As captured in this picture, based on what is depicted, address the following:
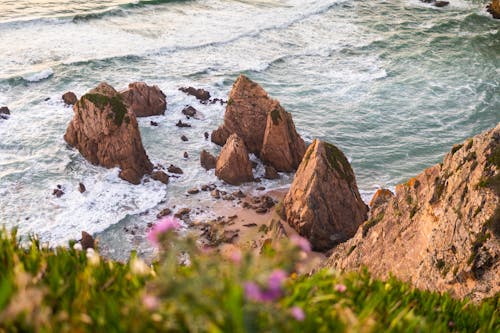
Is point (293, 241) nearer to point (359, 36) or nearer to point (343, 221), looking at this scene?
point (343, 221)

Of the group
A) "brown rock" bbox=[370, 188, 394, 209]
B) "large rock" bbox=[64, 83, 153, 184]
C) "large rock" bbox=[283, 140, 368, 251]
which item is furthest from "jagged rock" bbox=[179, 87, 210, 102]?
"brown rock" bbox=[370, 188, 394, 209]

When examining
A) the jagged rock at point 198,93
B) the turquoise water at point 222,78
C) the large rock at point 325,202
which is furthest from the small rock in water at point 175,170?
the jagged rock at point 198,93

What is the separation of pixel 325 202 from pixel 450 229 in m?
11.1

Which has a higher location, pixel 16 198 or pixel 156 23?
pixel 156 23

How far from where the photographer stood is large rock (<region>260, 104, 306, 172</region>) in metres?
27.3

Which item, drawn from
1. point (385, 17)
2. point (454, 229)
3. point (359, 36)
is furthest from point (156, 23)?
point (454, 229)

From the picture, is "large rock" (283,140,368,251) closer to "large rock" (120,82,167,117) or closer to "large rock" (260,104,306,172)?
"large rock" (260,104,306,172)

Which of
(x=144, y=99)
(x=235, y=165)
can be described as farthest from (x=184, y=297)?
(x=144, y=99)

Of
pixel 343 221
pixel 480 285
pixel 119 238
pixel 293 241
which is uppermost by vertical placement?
pixel 293 241

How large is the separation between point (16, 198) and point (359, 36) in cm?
3630

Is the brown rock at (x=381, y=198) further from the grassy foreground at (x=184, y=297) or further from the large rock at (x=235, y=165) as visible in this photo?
the grassy foreground at (x=184, y=297)

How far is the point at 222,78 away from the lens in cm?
4022

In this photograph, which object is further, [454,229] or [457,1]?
[457,1]

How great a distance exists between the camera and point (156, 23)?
53.1 meters
